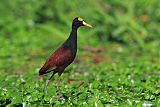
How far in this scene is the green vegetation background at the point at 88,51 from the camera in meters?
7.49

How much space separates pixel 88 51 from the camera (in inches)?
495

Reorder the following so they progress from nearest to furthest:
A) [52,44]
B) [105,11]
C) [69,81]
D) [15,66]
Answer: [69,81], [15,66], [52,44], [105,11]

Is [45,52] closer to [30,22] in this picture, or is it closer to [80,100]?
[30,22]

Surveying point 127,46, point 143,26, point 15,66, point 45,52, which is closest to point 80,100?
point 15,66

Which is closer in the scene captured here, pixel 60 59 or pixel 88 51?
pixel 60 59

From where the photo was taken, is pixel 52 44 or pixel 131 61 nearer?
pixel 131 61

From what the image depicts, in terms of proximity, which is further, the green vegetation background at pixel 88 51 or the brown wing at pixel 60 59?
the brown wing at pixel 60 59

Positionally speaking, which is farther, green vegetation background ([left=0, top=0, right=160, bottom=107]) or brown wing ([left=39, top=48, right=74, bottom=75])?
brown wing ([left=39, top=48, right=74, bottom=75])

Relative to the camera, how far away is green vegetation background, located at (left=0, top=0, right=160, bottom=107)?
7492 millimetres

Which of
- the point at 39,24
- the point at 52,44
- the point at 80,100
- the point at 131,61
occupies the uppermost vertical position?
the point at 39,24

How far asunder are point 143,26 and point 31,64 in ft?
12.8

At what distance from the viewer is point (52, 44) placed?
1309cm

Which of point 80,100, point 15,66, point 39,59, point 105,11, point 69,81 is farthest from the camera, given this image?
point 105,11

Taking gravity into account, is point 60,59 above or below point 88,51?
below
